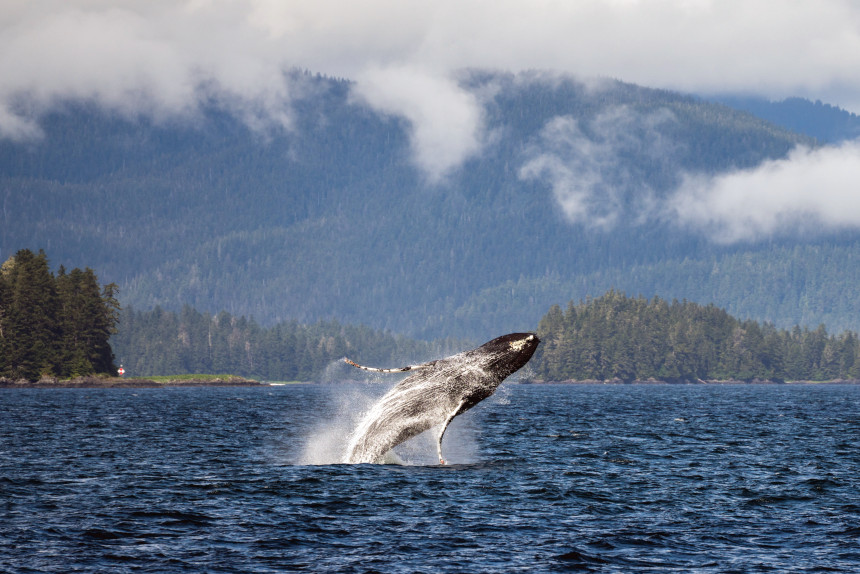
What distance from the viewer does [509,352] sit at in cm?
3428

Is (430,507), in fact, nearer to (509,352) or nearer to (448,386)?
(448,386)

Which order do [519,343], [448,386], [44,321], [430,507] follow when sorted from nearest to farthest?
[519,343] → [430,507] → [448,386] → [44,321]

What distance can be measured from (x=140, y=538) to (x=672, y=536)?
49.2 ft


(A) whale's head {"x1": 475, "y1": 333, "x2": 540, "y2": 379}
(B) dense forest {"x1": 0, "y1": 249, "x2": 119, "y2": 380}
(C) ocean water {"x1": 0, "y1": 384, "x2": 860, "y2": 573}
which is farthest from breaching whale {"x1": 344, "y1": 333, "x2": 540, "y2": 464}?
(B) dense forest {"x1": 0, "y1": 249, "x2": 119, "y2": 380}

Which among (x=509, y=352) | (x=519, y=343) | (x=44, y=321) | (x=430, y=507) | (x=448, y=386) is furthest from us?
(x=44, y=321)

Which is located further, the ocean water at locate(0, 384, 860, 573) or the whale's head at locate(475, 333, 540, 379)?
the whale's head at locate(475, 333, 540, 379)

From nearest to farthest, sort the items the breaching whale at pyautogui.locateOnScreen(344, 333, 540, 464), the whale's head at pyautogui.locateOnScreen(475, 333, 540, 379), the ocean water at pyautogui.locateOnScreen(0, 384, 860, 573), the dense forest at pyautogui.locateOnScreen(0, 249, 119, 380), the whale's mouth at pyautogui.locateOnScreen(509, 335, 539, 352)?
the ocean water at pyautogui.locateOnScreen(0, 384, 860, 573), the whale's mouth at pyautogui.locateOnScreen(509, 335, 539, 352), the whale's head at pyautogui.locateOnScreen(475, 333, 540, 379), the breaching whale at pyautogui.locateOnScreen(344, 333, 540, 464), the dense forest at pyautogui.locateOnScreen(0, 249, 119, 380)

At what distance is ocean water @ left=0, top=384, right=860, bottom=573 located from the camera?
27125mm

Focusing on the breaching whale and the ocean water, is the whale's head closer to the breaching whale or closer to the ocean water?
the breaching whale

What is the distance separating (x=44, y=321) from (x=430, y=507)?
169621 millimetres

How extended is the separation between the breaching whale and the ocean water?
8.64 ft

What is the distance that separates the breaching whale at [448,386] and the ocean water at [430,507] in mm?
2634

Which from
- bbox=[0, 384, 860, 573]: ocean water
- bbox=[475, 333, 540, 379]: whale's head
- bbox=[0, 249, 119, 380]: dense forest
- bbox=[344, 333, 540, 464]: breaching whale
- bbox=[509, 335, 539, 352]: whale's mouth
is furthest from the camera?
bbox=[0, 249, 119, 380]: dense forest

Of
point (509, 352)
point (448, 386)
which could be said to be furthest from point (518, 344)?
point (448, 386)
